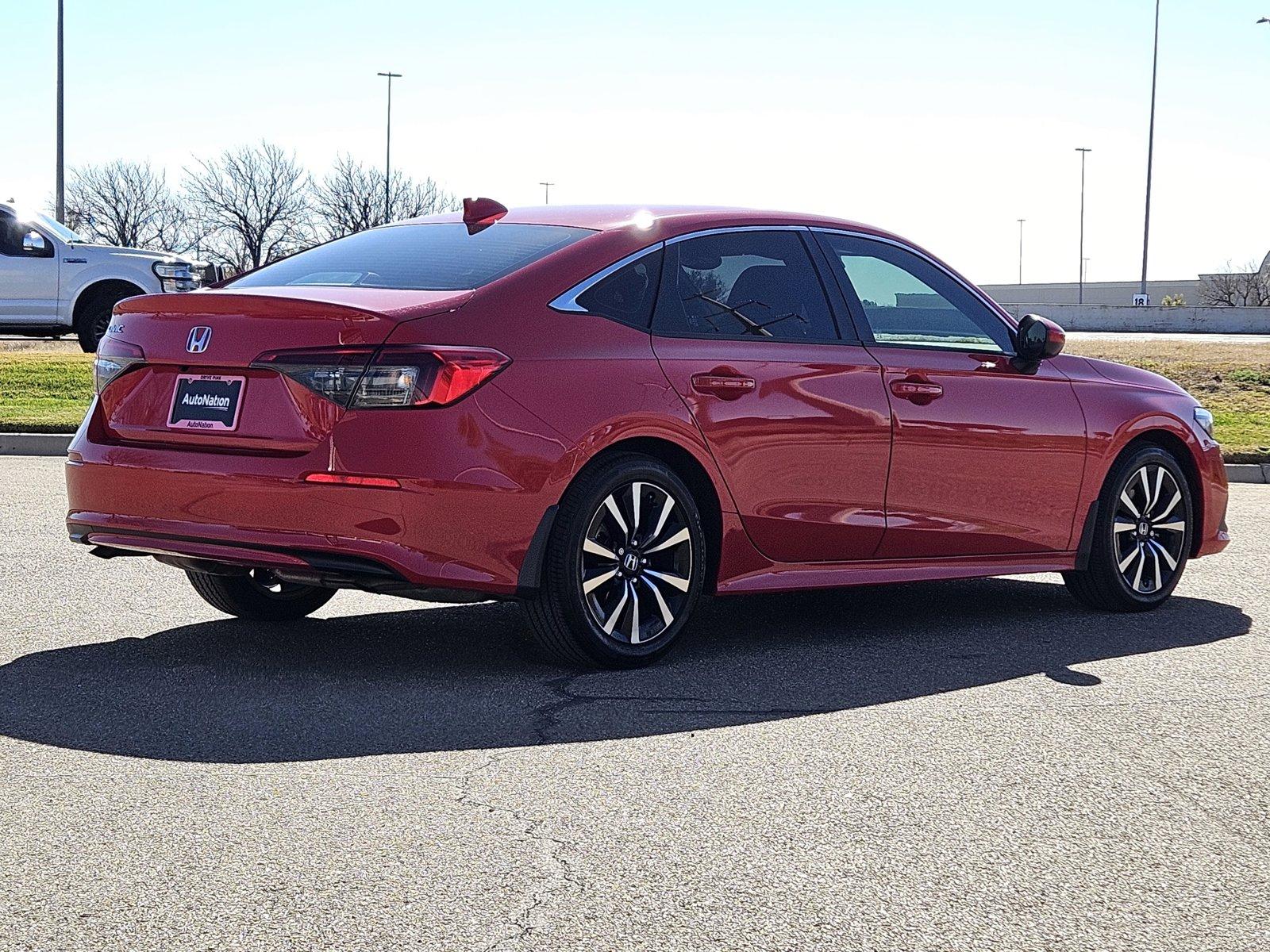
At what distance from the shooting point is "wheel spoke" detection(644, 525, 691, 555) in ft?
20.0

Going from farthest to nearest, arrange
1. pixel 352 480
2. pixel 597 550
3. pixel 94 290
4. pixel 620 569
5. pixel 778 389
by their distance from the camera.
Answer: pixel 94 290
pixel 778 389
pixel 620 569
pixel 597 550
pixel 352 480

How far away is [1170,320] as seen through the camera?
62.4m

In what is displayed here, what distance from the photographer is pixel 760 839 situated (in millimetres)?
4117

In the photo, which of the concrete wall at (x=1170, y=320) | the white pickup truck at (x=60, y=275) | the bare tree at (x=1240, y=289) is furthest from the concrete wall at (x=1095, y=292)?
the white pickup truck at (x=60, y=275)

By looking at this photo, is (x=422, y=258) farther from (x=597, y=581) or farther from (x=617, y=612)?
(x=617, y=612)

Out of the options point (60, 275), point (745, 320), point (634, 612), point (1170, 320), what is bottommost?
point (634, 612)

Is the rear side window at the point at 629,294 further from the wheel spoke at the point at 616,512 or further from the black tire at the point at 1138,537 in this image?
the black tire at the point at 1138,537

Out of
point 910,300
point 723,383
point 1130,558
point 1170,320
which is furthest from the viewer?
point 1170,320

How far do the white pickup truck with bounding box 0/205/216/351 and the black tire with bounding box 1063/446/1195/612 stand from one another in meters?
16.1

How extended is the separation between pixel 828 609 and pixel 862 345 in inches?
58.2

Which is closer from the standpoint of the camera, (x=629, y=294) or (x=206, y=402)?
(x=206, y=402)

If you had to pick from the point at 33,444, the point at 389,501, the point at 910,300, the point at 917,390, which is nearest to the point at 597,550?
the point at 389,501

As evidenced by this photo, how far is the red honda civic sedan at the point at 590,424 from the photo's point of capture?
218 inches

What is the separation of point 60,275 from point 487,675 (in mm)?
17598
